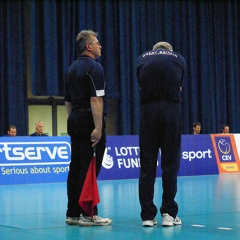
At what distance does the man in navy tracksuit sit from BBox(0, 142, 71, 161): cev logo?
6.95m

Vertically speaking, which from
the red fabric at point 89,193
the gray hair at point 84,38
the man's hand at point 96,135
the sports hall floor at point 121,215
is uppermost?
the gray hair at point 84,38

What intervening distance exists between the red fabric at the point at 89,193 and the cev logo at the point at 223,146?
9.50 m

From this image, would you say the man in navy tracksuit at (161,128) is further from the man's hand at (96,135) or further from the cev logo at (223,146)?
the cev logo at (223,146)

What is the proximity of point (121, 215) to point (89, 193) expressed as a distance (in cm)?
102

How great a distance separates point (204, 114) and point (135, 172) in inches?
296

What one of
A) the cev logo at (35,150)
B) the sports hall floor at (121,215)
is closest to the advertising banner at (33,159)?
the cev logo at (35,150)

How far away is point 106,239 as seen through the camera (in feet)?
16.4

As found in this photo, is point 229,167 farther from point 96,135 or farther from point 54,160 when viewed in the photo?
point 96,135

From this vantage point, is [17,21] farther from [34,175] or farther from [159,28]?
[34,175]

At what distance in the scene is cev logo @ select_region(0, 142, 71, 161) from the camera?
40.5ft

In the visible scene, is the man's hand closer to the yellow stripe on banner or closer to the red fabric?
the red fabric

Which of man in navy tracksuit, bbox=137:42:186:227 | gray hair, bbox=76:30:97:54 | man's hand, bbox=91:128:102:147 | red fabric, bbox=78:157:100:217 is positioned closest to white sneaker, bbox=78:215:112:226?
red fabric, bbox=78:157:100:217

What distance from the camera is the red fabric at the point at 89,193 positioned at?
5.76m

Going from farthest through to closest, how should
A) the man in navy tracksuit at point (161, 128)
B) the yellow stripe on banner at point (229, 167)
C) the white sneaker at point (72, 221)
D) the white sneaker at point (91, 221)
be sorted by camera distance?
the yellow stripe on banner at point (229, 167), the white sneaker at point (72, 221), the white sneaker at point (91, 221), the man in navy tracksuit at point (161, 128)
